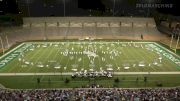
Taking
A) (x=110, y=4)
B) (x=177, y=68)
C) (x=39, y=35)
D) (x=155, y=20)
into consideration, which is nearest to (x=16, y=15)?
(x=39, y=35)

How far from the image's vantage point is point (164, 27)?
7962 cm

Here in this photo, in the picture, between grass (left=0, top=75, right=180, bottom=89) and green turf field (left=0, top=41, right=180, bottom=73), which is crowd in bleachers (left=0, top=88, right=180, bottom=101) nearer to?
grass (left=0, top=75, right=180, bottom=89)

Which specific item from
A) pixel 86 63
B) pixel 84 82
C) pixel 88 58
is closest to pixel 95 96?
pixel 84 82

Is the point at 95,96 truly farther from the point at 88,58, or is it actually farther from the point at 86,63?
the point at 88,58

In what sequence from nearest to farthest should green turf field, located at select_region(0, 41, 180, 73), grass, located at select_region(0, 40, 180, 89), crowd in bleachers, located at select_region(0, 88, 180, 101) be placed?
crowd in bleachers, located at select_region(0, 88, 180, 101)
grass, located at select_region(0, 40, 180, 89)
green turf field, located at select_region(0, 41, 180, 73)

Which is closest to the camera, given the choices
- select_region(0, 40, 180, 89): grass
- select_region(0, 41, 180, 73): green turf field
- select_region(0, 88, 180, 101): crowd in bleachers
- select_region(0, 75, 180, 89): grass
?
select_region(0, 88, 180, 101): crowd in bleachers

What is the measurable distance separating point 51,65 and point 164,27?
40483mm

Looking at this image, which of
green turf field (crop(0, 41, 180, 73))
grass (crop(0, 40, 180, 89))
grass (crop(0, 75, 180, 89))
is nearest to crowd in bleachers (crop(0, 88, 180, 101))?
grass (crop(0, 75, 180, 89))

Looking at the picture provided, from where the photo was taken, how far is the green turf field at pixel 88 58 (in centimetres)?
4497

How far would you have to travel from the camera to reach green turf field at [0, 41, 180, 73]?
45.0 metres

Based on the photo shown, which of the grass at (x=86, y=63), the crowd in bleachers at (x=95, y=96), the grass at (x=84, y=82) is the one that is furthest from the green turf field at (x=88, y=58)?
the crowd in bleachers at (x=95, y=96)

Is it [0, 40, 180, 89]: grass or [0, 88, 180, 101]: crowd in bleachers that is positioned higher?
[0, 88, 180, 101]: crowd in bleachers

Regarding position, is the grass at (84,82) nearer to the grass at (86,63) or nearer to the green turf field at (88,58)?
the grass at (86,63)

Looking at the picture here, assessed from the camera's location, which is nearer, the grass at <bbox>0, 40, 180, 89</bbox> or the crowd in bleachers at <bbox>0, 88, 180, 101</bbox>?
the crowd in bleachers at <bbox>0, 88, 180, 101</bbox>
